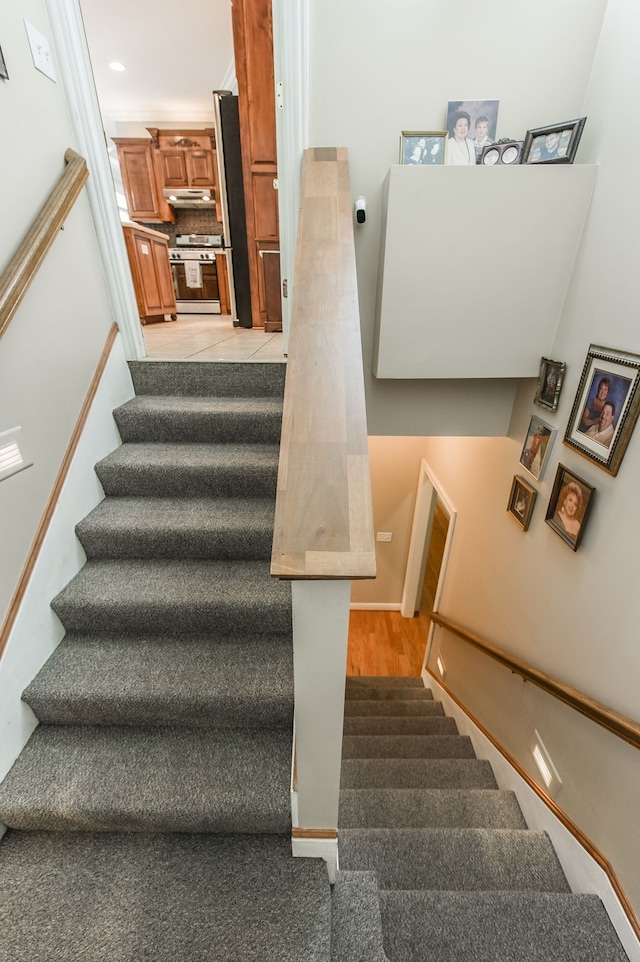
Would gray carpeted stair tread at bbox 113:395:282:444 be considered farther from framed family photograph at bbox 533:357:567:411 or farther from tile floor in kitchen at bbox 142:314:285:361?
framed family photograph at bbox 533:357:567:411

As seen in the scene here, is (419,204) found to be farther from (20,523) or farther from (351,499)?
(20,523)

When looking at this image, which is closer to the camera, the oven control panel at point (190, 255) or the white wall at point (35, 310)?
the white wall at point (35, 310)

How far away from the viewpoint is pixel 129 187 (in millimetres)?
5820

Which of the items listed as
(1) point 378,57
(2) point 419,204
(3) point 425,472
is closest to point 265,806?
(2) point 419,204

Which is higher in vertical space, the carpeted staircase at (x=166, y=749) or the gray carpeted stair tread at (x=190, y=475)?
the gray carpeted stair tread at (x=190, y=475)

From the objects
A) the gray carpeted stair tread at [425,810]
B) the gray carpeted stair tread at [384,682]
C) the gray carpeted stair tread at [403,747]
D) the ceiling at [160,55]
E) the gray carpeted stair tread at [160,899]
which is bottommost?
the gray carpeted stair tread at [384,682]

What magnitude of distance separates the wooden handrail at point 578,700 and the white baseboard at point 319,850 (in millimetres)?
895

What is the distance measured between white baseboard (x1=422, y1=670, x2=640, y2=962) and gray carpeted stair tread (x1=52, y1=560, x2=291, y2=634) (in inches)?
48.5

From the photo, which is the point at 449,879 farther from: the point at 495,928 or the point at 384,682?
the point at 384,682

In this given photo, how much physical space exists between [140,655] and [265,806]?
63 centimetres

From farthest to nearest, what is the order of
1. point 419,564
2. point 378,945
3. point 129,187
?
point 129,187 → point 419,564 → point 378,945

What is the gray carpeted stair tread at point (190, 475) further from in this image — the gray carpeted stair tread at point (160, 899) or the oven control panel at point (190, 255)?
the oven control panel at point (190, 255)

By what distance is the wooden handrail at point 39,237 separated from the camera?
121 cm

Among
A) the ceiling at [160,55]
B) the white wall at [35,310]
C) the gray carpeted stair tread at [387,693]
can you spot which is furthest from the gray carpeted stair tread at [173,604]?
the ceiling at [160,55]
